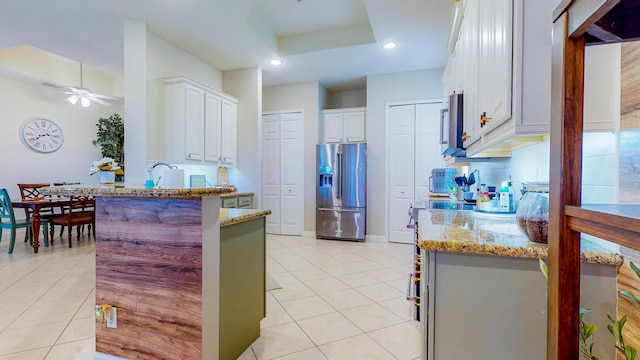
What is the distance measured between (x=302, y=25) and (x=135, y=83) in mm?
2214

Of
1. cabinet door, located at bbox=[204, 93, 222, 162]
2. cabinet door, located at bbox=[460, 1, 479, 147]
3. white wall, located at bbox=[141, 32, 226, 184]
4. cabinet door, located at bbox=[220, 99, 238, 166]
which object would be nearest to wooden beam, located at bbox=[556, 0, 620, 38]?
cabinet door, located at bbox=[460, 1, 479, 147]

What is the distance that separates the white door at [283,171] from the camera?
5.43m

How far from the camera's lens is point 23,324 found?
215 cm

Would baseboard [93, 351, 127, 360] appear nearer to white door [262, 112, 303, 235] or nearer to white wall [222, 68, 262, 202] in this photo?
white wall [222, 68, 262, 202]

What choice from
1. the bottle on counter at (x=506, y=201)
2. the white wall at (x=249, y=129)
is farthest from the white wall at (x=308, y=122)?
the bottle on counter at (x=506, y=201)

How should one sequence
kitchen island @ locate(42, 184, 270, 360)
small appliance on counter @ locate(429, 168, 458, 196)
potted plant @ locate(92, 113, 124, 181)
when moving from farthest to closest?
potted plant @ locate(92, 113, 124, 181), small appliance on counter @ locate(429, 168, 458, 196), kitchen island @ locate(42, 184, 270, 360)

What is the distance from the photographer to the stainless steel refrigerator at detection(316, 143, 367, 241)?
490cm

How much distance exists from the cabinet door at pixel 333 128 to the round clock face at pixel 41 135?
516 cm

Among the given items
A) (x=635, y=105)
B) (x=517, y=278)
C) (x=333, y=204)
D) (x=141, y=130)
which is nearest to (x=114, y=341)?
(x=517, y=278)

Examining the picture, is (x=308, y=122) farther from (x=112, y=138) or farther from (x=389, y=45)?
(x=112, y=138)

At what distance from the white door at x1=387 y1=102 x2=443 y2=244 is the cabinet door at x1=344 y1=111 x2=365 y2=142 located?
55 cm

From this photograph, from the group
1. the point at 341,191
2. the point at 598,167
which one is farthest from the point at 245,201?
the point at 598,167

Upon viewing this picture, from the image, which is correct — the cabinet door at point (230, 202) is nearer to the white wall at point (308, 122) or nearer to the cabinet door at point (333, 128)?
the white wall at point (308, 122)

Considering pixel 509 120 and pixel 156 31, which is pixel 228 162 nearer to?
pixel 156 31
